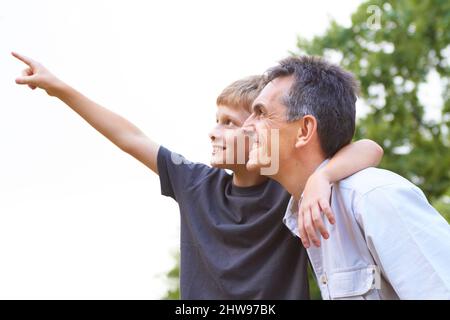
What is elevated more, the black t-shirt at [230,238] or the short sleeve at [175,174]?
the short sleeve at [175,174]

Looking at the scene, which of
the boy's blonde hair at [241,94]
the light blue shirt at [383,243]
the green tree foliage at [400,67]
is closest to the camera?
the light blue shirt at [383,243]

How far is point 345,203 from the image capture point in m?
2.51

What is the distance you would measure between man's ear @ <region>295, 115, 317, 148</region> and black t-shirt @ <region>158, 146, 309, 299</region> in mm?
396

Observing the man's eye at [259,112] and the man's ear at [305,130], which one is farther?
the man's eye at [259,112]

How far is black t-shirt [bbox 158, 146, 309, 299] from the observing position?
2.98 metres

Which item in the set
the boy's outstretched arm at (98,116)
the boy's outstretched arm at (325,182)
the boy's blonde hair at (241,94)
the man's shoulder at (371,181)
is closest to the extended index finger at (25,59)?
the boy's outstretched arm at (98,116)

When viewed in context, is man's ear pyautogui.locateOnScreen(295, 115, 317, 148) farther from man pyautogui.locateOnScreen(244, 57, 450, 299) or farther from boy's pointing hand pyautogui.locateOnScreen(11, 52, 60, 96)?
boy's pointing hand pyautogui.locateOnScreen(11, 52, 60, 96)

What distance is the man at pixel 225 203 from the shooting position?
117 inches

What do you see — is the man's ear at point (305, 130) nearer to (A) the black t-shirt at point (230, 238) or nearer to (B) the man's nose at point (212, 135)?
(A) the black t-shirt at point (230, 238)

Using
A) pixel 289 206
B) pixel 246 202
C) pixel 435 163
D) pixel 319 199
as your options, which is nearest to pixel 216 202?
pixel 246 202

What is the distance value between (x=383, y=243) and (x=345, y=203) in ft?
0.89

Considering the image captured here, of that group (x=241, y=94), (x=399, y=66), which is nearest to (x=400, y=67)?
(x=399, y=66)
